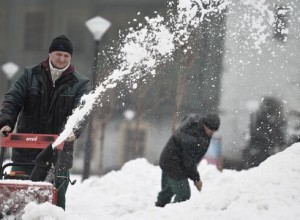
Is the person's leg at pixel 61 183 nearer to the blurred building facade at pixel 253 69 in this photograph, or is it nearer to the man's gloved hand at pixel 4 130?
the man's gloved hand at pixel 4 130

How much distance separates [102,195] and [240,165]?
37.4ft

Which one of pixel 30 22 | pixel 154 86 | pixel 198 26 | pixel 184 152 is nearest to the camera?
pixel 184 152

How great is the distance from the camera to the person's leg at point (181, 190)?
713cm

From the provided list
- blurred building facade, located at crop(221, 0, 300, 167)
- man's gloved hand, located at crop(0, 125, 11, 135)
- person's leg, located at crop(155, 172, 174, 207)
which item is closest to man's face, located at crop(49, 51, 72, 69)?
man's gloved hand, located at crop(0, 125, 11, 135)

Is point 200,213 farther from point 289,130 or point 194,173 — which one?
point 289,130

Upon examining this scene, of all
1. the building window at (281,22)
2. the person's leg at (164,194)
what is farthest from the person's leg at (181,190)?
the building window at (281,22)

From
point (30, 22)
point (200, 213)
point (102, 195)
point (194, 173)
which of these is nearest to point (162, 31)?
point (102, 195)

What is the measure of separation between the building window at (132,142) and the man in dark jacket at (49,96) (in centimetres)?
1797

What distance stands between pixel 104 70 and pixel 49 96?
419 inches

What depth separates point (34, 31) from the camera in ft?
91.6

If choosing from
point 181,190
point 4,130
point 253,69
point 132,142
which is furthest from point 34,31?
point 4,130

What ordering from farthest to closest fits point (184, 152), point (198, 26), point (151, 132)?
point (151, 132), point (198, 26), point (184, 152)

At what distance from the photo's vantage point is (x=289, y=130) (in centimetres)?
1855

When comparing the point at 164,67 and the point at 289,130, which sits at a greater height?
the point at 164,67
